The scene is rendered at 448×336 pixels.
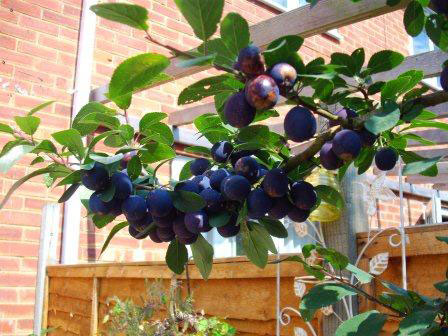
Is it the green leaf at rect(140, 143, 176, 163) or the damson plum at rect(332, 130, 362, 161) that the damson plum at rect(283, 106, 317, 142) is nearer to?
the damson plum at rect(332, 130, 362, 161)

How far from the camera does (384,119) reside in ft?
1.73

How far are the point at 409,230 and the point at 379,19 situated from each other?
4935 mm

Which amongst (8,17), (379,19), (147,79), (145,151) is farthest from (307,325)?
(379,19)

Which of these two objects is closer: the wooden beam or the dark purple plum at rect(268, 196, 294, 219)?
the dark purple plum at rect(268, 196, 294, 219)

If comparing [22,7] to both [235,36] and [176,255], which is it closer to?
[176,255]

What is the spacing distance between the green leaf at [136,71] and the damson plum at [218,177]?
200mm

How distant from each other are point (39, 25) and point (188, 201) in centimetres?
298

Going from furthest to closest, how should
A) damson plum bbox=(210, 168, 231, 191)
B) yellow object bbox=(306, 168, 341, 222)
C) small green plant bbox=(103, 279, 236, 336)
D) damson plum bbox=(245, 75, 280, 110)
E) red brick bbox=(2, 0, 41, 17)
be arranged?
red brick bbox=(2, 0, 41, 17), small green plant bbox=(103, 279, 236, 336), yellow object bbox=(306, 168, 341, 222), damson plum bbox=(210, 168, 231, 191), damson plum bbox=(245, 75, 280, 110)

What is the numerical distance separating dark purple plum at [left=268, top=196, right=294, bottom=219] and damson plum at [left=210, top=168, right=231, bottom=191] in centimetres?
8

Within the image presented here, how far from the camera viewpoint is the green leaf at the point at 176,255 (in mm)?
789

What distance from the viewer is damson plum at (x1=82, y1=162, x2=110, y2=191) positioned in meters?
0.66

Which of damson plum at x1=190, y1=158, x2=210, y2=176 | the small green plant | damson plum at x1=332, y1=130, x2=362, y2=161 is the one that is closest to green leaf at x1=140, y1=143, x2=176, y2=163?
damson plum at x1=190, y1=158, x2=210, y2=176

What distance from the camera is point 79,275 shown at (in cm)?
290

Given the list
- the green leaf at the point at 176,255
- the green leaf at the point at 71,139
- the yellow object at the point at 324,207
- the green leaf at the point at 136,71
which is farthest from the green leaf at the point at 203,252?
the yellow object at the point at 324,207
